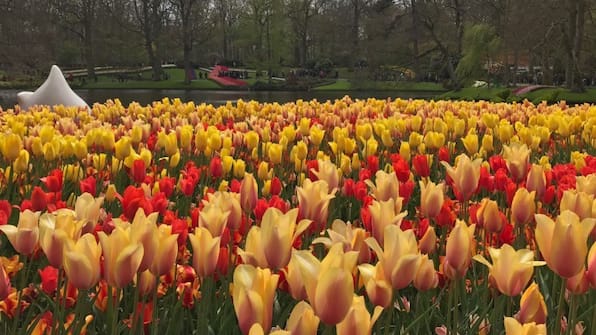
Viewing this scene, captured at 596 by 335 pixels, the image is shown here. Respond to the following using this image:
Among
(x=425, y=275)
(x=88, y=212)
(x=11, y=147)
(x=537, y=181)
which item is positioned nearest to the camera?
(x=425, y=275)

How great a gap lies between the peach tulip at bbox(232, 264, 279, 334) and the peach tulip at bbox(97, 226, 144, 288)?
303 mm

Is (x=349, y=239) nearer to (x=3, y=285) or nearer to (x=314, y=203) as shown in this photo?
(x=314, y=203)

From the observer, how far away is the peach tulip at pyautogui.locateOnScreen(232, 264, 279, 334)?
1.34 m

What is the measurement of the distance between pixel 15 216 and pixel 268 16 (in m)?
62.8

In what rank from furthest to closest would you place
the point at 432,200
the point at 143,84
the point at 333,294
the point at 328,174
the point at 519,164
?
1. the point at 143,84
2. the point at 519,164
3. the point at 328,174
4. the point at 432,200
5. the point at 333,294

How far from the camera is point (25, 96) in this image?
1277cm

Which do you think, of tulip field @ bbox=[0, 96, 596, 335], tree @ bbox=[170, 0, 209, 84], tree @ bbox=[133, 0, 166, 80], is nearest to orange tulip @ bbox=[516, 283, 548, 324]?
tulip field @ bbox=[0, 96, 596, 335]

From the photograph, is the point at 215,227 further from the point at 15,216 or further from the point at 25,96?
the point at 25,96

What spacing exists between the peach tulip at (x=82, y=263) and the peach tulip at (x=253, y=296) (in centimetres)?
39

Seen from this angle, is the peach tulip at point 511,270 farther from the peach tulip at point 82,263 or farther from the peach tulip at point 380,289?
the peach tulip at point 82,263

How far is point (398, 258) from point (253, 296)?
41 cm

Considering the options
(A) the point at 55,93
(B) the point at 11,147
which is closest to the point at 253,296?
(B) the point at 11,147

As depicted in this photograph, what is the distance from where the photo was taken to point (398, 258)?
1.59m

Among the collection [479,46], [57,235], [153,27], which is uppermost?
[153,27]
